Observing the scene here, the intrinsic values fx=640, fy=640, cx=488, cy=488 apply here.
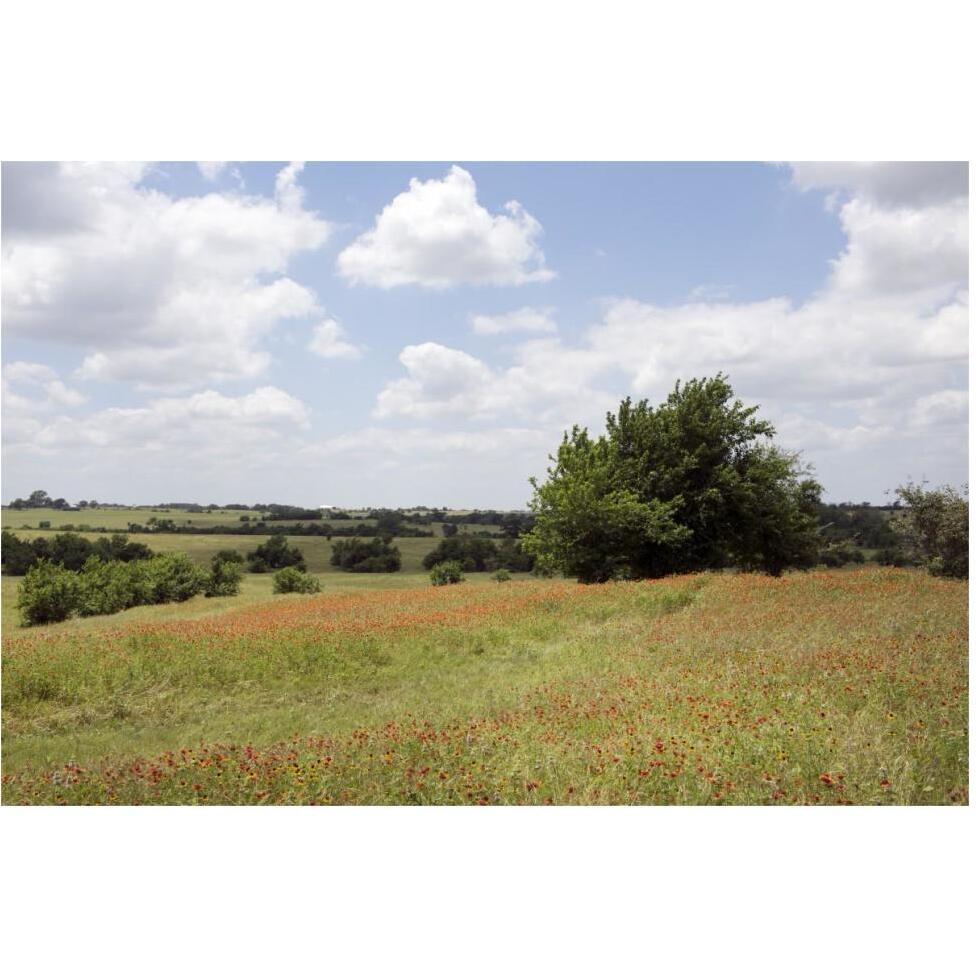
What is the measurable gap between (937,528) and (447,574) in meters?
24.8

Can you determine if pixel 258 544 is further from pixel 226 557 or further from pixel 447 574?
pixel 447 574

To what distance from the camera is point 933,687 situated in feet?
24.8

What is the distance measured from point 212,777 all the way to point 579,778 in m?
3.52

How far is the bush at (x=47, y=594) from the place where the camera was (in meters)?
23.3

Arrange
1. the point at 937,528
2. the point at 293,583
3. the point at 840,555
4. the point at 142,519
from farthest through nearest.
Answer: the point at 293,583, the point at 840,555, the point at 142,519, the point at 937,528

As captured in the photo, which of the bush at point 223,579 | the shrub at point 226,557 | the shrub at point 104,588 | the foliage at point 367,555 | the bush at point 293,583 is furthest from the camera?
the foliage at point 367,555

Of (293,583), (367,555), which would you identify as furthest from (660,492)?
(367,555)

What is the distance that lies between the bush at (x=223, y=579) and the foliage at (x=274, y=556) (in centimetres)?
523

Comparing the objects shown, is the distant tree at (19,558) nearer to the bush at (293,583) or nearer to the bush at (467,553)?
the bush at (293,583)

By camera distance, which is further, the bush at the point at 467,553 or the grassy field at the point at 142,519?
the bush at the point at 467,553

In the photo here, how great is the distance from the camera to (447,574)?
37.6 metres

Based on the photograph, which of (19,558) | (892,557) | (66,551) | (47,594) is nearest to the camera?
(892,557)

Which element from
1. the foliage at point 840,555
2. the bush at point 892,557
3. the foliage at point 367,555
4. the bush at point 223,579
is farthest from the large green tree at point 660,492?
the foliage at point 367,555

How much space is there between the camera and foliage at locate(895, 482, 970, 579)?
58.2ft
